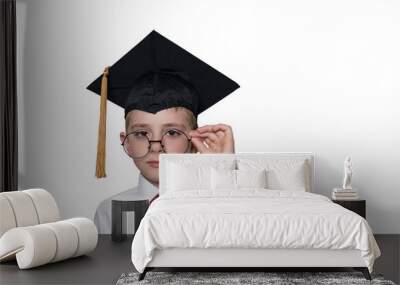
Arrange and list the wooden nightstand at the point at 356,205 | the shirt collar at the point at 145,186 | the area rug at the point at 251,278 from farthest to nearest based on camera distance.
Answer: the shirt collar at the point at 145,186
the wooden nightstand at the point at 356,205
the area rug at the point at 251,278

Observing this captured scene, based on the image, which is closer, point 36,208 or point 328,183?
point 36,208

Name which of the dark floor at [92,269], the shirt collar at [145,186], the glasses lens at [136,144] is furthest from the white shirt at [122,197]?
the dark floor at [92,269]

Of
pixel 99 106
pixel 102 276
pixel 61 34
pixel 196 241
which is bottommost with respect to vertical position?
pixel 102 276

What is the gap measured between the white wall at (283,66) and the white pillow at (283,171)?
644 millimetres

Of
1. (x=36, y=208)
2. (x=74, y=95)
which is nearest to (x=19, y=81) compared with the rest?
(x=74, y=95)

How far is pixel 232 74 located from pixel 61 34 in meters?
1.89

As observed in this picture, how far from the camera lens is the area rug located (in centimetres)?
493

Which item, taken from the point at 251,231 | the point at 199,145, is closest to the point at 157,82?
the point at 199,145

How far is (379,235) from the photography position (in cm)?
744

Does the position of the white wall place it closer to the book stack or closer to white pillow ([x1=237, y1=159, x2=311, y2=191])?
the book stack

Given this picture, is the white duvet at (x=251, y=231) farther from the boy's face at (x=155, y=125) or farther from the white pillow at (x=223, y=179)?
the boy's face at (x=155, y=125)

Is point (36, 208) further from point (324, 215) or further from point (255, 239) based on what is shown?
point (324, 215)

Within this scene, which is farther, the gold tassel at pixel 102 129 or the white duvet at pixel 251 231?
the gold tassel at pixel 102 129

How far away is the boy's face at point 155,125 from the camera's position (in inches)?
293
